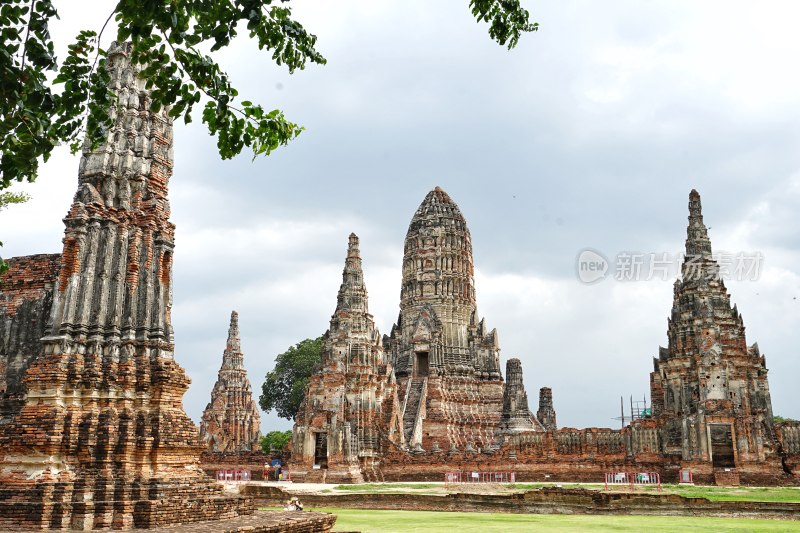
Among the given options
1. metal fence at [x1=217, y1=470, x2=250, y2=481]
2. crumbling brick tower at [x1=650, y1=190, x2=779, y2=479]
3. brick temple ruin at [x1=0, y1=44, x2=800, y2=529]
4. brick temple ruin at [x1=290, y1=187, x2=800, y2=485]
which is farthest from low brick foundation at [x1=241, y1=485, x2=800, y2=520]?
metal fence at [x1=217, y1=470, x2=250, y2=481]

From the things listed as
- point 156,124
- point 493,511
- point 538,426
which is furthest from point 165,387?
point 538,426

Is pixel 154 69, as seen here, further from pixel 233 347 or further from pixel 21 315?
pixel 233 347

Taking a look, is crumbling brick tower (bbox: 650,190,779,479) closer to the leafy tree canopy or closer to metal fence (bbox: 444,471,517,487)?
metal fence (bbox: 444,471,517,487)

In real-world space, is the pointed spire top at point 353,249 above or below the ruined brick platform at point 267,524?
above

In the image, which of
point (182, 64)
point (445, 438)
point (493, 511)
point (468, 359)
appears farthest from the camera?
point (468, 359)

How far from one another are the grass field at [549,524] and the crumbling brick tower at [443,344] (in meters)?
29.3

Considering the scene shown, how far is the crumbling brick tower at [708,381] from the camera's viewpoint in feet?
110

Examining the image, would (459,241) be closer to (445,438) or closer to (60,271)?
(445,438)

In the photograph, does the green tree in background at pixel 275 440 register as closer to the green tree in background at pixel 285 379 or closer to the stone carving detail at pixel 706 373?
the green tree in background at pixel 285 379

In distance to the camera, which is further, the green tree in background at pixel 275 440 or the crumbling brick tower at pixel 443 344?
the green tree in background at pixel 275 440

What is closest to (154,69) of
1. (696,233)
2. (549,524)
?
(549,524)

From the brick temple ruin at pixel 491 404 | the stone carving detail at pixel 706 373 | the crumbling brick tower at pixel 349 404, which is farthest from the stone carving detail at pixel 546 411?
the crumbling brick tower at pixel 349 404

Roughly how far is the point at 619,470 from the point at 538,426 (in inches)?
610

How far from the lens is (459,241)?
58.5m
